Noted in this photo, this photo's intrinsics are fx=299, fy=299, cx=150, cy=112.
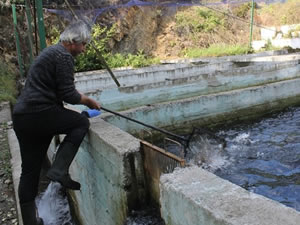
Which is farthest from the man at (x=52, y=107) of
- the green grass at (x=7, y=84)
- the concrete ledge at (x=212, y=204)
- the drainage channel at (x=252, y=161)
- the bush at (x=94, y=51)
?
the bush at (x=94, y=51)

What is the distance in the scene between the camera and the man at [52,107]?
2.80m

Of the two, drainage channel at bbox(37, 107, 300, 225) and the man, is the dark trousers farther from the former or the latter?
drainage channel at bbox(37, 107, 300, 225)

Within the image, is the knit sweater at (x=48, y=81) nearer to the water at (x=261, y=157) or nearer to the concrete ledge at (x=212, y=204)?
the concrete ledge at (x=212, y=204)

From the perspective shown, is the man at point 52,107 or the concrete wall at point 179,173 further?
the man at point 52,107

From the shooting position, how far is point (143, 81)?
30.0 feet

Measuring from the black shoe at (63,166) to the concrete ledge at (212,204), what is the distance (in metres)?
1.15

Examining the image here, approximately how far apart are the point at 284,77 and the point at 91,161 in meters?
6.66

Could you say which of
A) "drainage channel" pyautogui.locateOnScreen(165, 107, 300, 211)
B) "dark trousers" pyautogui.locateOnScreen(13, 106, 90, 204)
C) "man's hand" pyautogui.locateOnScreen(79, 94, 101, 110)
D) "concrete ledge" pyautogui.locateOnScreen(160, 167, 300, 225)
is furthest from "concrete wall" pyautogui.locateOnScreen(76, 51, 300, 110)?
"concrete ledge" pyautogui.locateOnScreen(160, 167, 300, 225)

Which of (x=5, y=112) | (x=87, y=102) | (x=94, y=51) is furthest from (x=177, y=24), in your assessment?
(x=87, y=102)

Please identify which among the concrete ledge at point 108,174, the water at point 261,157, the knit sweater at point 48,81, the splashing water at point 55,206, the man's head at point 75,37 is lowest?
the splashing water at point 55,206

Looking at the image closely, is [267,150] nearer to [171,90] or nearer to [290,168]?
[290,168]

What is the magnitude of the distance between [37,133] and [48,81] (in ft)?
1.77

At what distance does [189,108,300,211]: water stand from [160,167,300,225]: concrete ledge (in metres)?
1.87

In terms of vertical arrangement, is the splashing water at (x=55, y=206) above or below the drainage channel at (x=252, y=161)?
below
